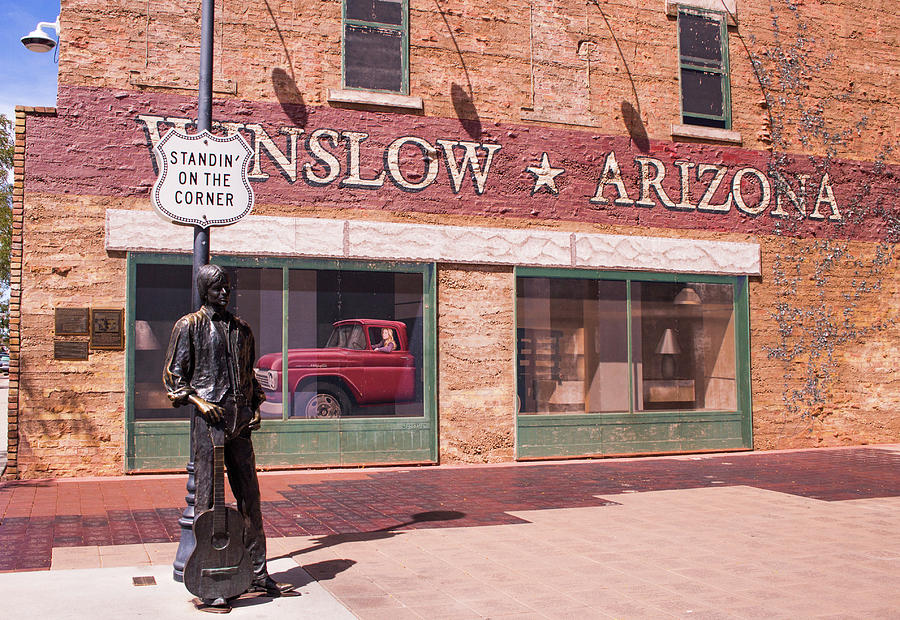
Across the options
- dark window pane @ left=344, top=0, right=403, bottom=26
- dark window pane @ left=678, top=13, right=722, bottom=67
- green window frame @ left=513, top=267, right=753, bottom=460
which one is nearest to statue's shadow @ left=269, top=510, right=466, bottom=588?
green window frame @ left=513, top=267, right=753, bottom=460

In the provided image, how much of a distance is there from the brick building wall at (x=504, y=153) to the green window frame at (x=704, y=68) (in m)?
0.24

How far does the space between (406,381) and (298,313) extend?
1.76 m

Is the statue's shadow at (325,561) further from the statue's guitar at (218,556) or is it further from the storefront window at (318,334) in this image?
the storefront window at (318,334)

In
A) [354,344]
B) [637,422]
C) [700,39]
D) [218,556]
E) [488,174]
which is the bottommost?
[218,556]

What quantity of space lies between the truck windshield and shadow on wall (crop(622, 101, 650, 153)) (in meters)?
5.24

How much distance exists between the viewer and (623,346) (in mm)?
13805

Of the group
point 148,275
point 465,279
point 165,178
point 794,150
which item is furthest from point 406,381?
point 794,150

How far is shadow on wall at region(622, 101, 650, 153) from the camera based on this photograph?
1391 centimetres

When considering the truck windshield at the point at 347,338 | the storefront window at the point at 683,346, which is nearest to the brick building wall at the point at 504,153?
the storefront window at the point at 683,346

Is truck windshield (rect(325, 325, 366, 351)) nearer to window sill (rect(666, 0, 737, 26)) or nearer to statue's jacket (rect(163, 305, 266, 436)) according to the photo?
statue's jacket (rect(163, 305, 266, 436))

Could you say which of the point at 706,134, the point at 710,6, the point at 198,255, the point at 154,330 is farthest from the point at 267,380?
the point at 710,6

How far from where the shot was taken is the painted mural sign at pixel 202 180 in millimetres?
6324

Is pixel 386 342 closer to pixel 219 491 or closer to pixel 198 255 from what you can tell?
pixel 198 255

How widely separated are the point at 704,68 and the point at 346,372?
7469mm
